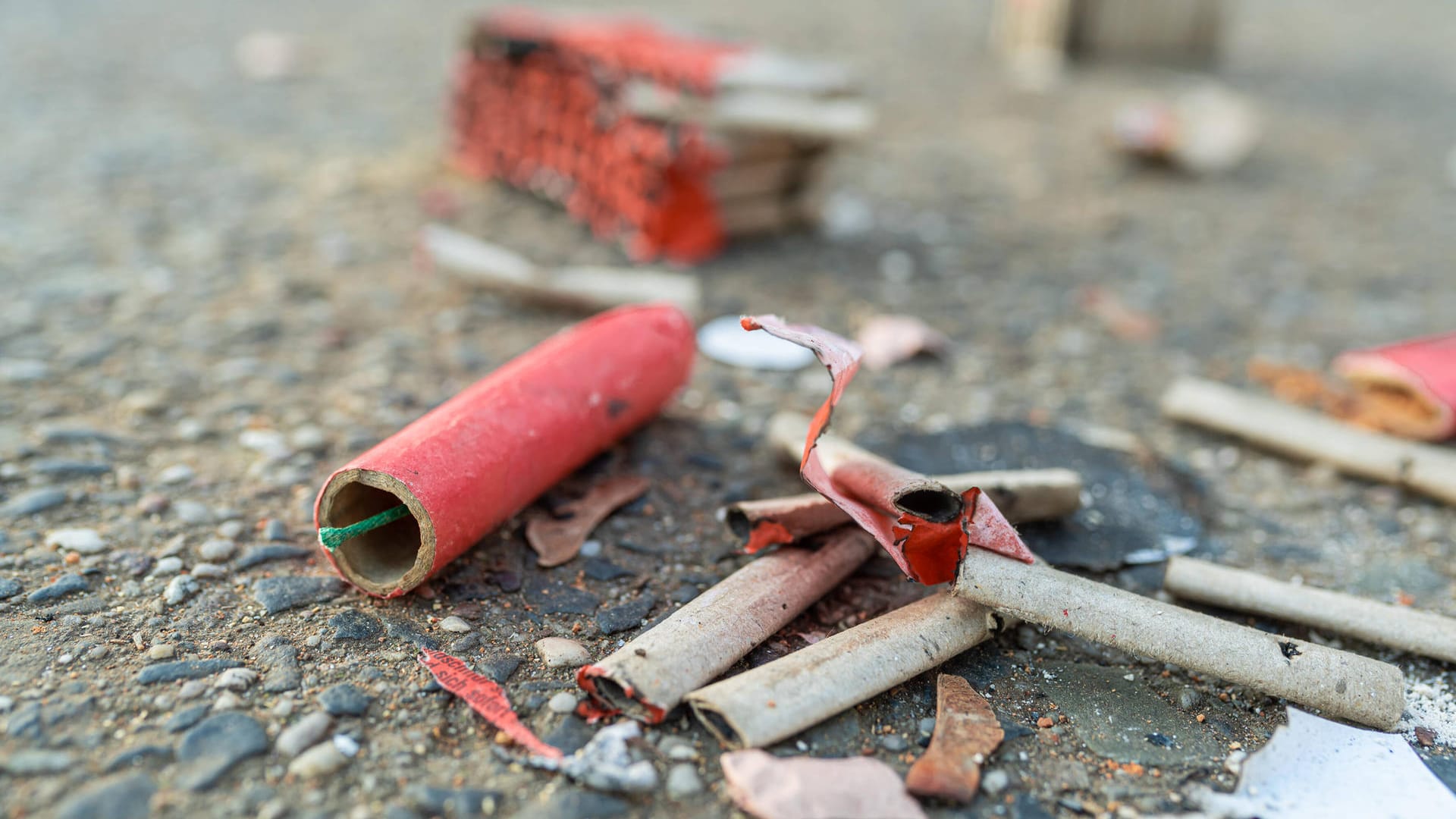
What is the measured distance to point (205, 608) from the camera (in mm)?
2193

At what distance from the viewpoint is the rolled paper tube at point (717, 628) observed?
6.31ft

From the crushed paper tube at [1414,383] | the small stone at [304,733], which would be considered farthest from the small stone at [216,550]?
the crushed paper tube at [1414,383]

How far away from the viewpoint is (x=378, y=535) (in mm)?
2330

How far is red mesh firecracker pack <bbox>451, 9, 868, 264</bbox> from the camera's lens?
13.4 ft

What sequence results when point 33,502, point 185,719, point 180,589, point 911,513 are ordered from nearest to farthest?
point 185,719 → point 911,513 → point 180,589 → point 33,502

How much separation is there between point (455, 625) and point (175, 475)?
991mm

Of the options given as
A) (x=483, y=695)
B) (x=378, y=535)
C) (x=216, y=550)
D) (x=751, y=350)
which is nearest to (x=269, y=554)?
(x=216, y=550)

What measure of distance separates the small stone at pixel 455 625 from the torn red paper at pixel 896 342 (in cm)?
177

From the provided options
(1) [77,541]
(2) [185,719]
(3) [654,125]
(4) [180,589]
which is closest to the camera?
(2) [185,719]

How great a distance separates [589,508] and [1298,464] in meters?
2.04

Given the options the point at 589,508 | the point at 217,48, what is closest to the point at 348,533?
the point at 589,508

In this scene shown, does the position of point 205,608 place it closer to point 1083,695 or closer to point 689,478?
point 689,478

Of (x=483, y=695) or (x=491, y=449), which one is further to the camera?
(x=491, y=449)

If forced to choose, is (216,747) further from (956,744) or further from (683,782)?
(956,744)
